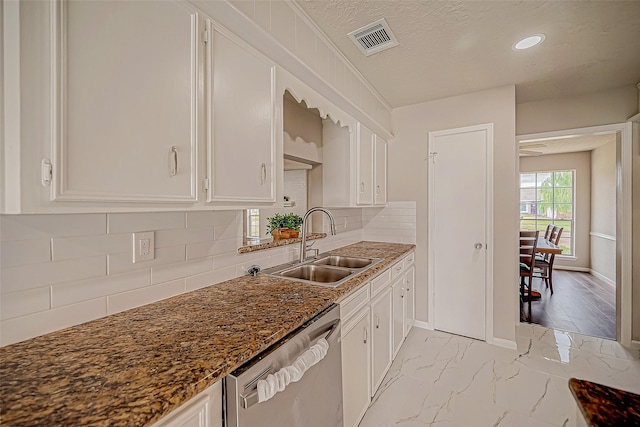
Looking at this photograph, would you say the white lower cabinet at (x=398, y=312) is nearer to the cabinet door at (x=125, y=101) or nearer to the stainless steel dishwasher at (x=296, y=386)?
the stainless steel dishwasher at (x=296, y=386)

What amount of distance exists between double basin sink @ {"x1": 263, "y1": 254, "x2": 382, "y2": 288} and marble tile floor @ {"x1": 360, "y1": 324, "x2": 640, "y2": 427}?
0.90 m

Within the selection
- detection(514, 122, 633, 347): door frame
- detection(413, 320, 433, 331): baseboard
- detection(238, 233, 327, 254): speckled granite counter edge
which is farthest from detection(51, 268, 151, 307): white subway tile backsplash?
detection(514, 122, 633, 347): door frame

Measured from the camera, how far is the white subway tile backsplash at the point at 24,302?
0.85m

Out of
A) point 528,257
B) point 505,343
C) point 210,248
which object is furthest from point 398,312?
point 528,257

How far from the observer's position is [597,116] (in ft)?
9.13

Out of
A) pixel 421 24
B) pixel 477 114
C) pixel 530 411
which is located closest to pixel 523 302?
pixel 530 411

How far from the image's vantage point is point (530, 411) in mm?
1840

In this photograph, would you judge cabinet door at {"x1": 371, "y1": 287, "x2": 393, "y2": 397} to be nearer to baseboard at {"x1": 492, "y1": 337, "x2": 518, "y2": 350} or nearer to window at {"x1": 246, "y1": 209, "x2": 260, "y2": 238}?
baseboard at {"x1": 492, "y1": 337, "x2": 518, "y2": 350}

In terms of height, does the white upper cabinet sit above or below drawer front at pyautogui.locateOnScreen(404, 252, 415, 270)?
above

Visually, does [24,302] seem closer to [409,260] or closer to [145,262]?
[145,262]

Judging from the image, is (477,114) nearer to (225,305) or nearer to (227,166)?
(227,166)

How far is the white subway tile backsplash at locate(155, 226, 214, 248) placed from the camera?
1.25 m

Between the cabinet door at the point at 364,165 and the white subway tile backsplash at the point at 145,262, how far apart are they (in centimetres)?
154

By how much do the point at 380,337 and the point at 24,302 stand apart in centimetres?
188
